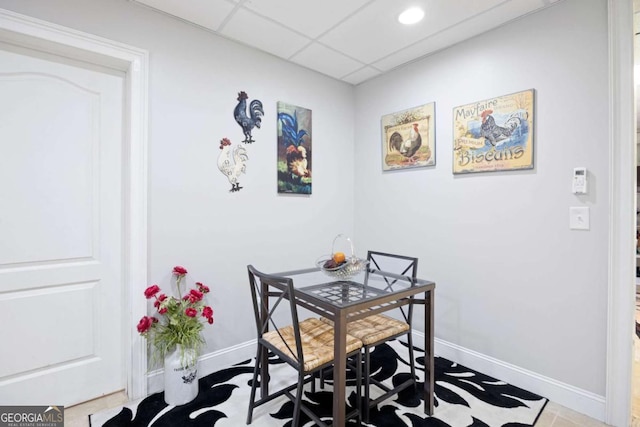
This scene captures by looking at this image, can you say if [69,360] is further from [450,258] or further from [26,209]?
[450,258]

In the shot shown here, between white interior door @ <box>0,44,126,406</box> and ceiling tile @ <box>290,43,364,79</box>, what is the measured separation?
4.67 ft

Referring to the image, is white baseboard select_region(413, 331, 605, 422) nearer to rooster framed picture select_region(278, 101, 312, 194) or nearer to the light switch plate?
the light switch plate

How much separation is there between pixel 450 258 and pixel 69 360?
9.14 ft

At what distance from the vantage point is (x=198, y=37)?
7.43 ft

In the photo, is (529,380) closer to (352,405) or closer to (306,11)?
(352,405)

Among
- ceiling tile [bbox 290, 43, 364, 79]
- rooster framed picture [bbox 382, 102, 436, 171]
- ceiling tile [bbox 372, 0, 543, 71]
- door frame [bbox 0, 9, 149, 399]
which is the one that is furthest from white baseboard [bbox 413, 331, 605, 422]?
ceiling tile [bbox 290, 43, 364, 79]

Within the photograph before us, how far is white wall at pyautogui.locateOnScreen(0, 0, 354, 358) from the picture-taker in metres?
2.06

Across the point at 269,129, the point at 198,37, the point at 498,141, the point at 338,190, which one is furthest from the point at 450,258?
the point at 198,37

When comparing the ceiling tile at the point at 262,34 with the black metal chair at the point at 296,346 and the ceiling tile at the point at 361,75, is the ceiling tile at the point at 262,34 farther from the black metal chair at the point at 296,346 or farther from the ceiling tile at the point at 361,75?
the black metal chair at the point at 296,346

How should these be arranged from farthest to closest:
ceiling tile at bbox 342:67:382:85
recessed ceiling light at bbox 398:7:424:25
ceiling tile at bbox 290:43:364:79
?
1. ceiling tile at bbox 342:67:382:85
2. ceiling tile at bbox 290:43:364:79
3. recessed ceiling light at bbox 398:7:424:25

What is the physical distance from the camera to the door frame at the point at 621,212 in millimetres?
1699

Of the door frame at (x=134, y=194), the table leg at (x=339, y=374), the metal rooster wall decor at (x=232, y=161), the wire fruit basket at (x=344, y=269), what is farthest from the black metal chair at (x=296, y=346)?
the metal rooster wall decor at (x=232, y=161)

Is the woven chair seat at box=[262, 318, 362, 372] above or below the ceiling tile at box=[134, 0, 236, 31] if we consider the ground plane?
below

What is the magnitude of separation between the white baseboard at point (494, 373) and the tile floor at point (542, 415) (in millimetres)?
59
